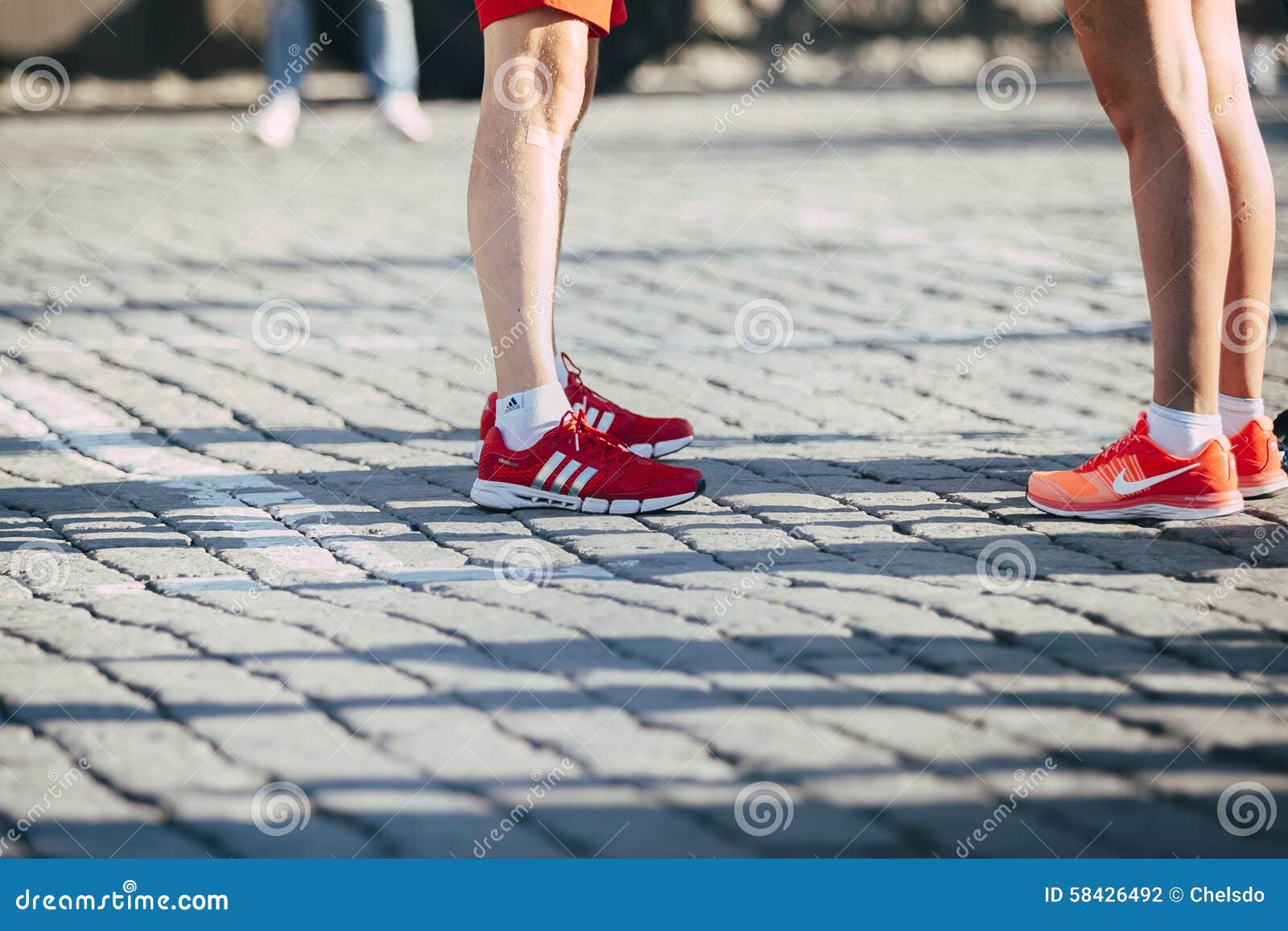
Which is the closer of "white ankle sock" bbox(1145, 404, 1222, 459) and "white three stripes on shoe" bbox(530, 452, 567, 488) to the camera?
"white ankle sock" bbox(1145, 404, 1222, 459)

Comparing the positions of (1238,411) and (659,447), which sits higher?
(1238,411)

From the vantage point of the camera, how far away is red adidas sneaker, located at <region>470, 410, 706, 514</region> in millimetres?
3432

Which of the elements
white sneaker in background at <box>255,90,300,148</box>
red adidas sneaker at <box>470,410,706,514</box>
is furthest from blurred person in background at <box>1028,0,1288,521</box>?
white sneaker in background at <box>255,90,300,148</box>

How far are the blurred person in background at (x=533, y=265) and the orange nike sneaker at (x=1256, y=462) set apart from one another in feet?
4.19

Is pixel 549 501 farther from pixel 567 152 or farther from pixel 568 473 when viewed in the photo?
pixel 567 152

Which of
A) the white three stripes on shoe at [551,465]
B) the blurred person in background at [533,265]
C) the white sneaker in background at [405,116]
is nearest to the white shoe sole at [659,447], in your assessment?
the blurred person in background at [533,265]

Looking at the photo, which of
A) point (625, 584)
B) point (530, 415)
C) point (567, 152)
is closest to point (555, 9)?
point (567, 152)

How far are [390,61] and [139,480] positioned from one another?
6.95m

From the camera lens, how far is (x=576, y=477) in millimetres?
3439

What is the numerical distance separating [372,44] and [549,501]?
7306 mm

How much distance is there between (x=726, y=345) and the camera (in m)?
5.03

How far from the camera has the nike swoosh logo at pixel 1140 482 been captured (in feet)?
10.7

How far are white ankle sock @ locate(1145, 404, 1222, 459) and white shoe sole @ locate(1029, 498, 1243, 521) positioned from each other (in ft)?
0.41

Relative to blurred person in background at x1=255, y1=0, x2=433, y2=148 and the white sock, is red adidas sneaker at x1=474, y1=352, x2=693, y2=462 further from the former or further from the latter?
blurred person in background at x1=255, y1=0, x2=433, y2=148
